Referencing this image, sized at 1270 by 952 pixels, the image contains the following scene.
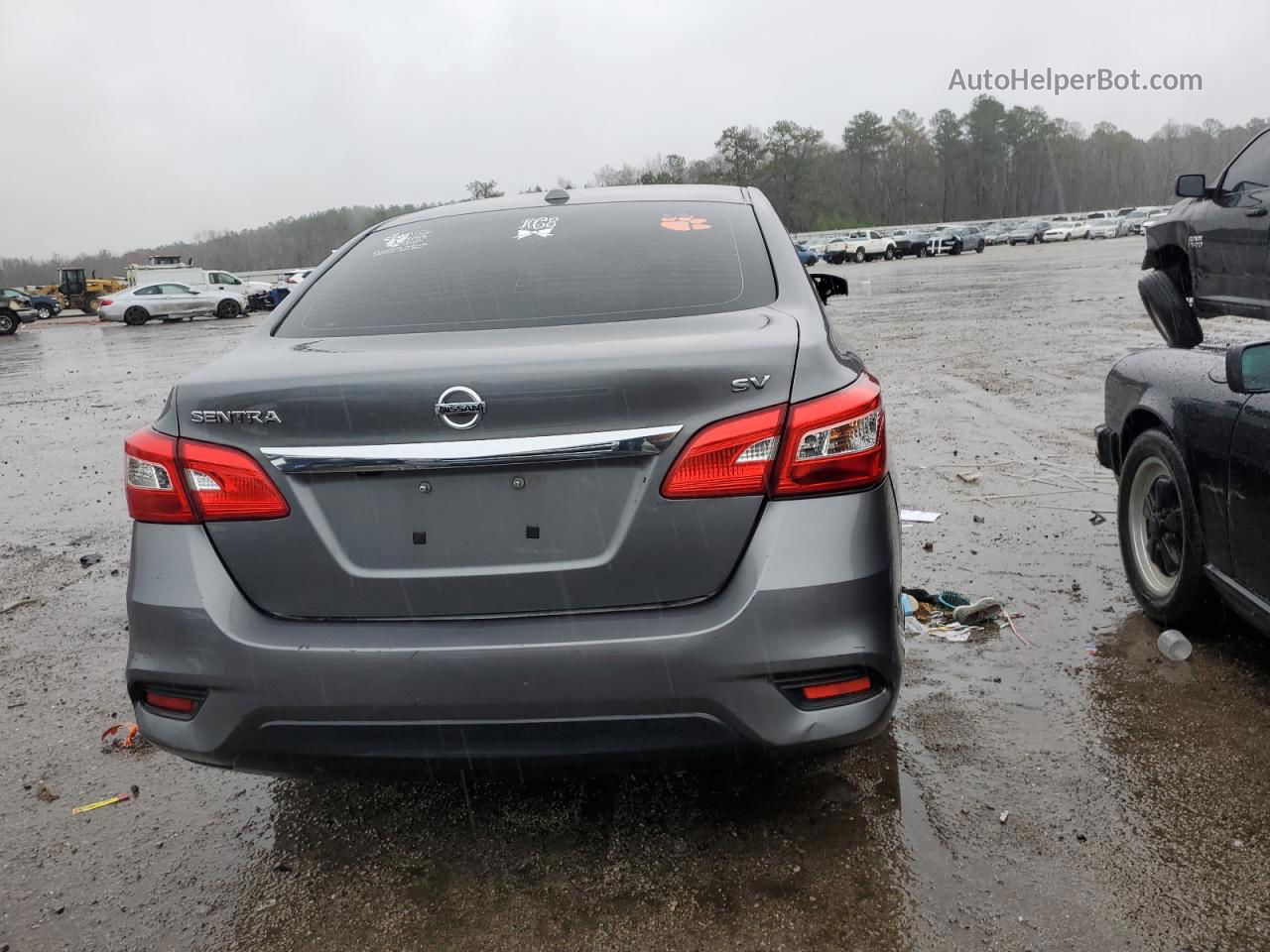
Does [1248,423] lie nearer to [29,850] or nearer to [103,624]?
[29,850]

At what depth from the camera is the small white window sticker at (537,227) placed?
3.28 m

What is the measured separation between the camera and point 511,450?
2.22 meters

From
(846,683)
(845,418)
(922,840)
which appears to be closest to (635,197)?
(845,418)

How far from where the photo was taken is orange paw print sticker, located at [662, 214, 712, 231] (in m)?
3.26

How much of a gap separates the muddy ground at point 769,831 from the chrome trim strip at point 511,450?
1.05 m

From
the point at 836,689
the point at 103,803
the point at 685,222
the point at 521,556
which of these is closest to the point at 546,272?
the point at 685,222

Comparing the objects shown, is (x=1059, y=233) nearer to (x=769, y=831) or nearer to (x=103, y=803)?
(x=769, y=831)

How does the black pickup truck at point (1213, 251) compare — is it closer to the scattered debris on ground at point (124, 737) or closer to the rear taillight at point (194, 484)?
the rear taillight at point (194, 484)

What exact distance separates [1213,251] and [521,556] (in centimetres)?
647

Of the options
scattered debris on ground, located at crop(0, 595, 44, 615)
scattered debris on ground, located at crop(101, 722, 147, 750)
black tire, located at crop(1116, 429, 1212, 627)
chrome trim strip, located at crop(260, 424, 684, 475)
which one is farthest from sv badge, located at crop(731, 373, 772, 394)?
scattered debris on ground, located at crop(0, 595, 44, 615)

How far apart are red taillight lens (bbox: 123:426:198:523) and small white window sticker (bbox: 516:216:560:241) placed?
1.29 metres

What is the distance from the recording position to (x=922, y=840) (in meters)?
2.74

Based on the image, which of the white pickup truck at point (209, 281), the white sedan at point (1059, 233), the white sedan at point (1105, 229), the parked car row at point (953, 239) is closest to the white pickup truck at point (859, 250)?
the parked car row at point (953, 239)

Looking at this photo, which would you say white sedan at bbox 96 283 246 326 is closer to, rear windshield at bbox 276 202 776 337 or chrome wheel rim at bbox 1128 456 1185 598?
rear windshield at bbox 276 202 776 337
